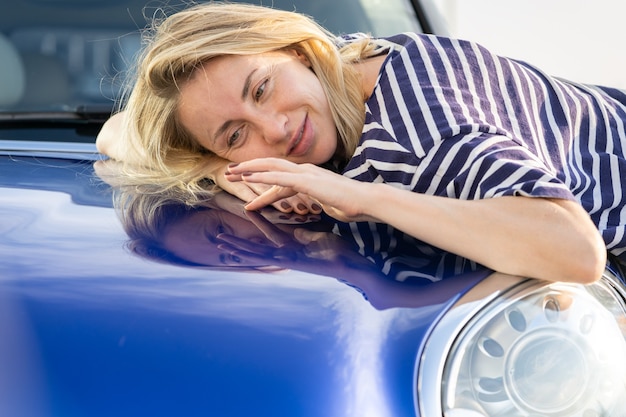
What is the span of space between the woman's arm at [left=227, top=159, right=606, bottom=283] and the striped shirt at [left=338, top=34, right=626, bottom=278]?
0.03 metres

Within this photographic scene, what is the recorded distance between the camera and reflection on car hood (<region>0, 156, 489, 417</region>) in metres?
1.11

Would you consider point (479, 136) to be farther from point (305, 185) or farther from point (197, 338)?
point (197, 338)

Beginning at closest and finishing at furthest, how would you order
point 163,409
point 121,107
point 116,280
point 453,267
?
1. point 163,409
2. point 116,280
3. point 453,267
4. point 121,107

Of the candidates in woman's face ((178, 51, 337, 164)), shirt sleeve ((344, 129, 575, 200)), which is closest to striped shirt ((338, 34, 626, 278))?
shirt sleeve ((344, 129, 575, 200))

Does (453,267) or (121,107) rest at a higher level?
(453,267)

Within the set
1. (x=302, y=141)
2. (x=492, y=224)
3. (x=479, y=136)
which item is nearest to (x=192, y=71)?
(x=302, y=141)

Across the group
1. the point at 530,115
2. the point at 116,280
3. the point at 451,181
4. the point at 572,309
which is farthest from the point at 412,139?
the point at 116,280

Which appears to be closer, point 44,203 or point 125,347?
point 125,347

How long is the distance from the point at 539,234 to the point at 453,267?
0.14 metres

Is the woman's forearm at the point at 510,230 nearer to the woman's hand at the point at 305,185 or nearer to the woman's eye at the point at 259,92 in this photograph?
the woman's hand at the point at 305,185

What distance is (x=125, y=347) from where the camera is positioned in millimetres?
1161

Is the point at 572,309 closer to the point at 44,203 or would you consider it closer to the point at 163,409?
the point at 163,409

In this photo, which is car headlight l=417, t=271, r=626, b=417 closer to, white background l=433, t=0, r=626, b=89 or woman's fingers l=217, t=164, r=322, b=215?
woman's fingers l=217, t=164, r=322, b=215

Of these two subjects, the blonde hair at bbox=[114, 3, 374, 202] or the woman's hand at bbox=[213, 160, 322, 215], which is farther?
the blonde hair at bbox=[114, 3, 374, 202]
